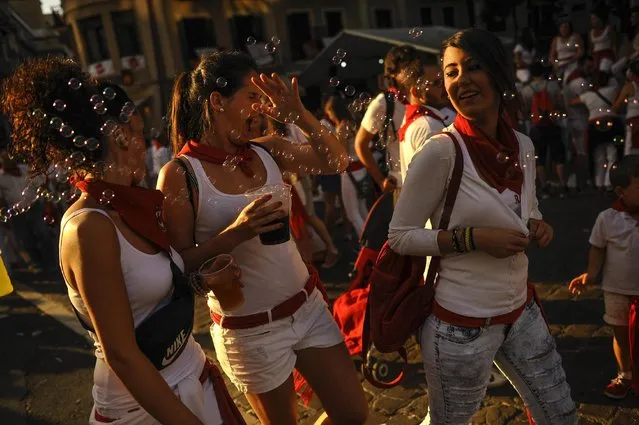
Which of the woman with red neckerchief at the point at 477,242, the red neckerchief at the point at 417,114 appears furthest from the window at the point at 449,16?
the woman with red neckerchief at the point at 477,242

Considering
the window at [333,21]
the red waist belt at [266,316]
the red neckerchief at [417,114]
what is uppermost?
the window at [333,21]

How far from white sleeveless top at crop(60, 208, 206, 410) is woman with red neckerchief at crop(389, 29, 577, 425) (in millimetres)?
864

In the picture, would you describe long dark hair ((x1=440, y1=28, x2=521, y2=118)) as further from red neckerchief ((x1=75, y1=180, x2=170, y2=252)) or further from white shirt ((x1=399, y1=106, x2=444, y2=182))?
white shirt ((x1=399, y1=106, x2=444, y2=182))

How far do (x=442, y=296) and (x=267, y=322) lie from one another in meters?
0.71

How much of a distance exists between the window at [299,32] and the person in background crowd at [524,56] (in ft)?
50.8

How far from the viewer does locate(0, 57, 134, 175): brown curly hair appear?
174cm

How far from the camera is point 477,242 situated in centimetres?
199

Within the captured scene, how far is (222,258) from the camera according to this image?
2029 mm

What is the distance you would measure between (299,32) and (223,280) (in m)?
27.1

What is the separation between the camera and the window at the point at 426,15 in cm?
2855

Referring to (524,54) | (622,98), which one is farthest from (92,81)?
(524,54)

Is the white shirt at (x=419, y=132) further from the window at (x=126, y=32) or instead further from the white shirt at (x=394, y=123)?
the window at (x=126, y=32)

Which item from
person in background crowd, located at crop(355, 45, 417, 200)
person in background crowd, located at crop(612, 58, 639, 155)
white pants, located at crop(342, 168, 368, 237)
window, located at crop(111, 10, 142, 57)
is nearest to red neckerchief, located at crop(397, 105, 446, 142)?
person in background crowd, located at crop(355, 45, 417, 200)

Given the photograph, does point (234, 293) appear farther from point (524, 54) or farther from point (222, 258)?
point (524, 54)
